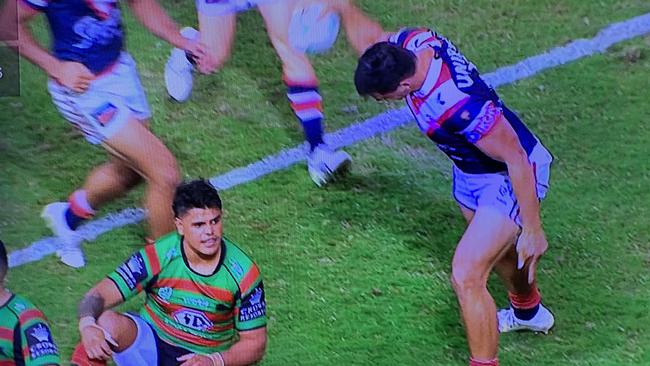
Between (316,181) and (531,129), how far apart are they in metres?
0.36

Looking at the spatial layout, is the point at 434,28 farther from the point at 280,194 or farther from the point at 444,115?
the point at 280,194

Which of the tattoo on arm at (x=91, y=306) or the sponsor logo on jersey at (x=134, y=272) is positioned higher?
the sponsor logo on jersey at (x=134, y=272)

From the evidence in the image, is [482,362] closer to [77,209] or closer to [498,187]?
[498,187]

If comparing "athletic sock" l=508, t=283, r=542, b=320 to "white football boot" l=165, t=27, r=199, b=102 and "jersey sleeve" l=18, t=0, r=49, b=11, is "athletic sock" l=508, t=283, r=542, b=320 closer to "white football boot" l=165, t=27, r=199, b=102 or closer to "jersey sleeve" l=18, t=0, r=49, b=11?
"white football boot" l=165, t=27, r=199, b=102

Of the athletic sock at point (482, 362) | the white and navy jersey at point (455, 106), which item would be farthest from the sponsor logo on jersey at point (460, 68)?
the athletic sock at point (482, 362)

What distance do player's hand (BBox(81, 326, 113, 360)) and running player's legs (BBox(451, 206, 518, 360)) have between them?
0.54m

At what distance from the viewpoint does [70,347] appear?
1766 millimetres

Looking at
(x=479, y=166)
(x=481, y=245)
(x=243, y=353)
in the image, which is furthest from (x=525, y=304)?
(x=243, y=353)

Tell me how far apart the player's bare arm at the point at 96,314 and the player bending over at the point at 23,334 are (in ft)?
0.18

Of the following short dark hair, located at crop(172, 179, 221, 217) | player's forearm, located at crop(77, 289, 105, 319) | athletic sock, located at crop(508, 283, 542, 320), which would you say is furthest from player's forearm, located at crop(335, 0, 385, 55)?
player's forearm, located at crop(77, 289, 105, 319)

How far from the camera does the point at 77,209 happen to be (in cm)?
182

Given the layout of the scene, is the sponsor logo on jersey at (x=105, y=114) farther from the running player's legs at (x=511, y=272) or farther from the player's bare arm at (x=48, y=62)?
the running player's legs at (x=511, y=272)

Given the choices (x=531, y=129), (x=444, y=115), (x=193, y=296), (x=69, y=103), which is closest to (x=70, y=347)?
(x=193, y=296)

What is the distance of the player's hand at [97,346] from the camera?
5.61ft
